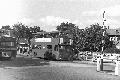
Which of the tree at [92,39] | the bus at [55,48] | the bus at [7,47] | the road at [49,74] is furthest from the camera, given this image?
the tree at [92,39]

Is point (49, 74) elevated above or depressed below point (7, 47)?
below

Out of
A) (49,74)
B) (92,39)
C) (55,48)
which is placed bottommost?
(49,74)

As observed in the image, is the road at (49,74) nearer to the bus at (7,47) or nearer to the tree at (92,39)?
the bus at (7,47)

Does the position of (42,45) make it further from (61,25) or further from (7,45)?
(61,25)

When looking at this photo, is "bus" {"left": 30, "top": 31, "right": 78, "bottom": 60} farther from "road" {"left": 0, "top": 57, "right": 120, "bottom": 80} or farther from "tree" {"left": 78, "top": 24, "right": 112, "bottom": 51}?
"tree" {"left": 78, "top": 24, "right": 112, "bottom": 51}

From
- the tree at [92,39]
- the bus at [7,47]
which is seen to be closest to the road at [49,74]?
the bus at [7,47]

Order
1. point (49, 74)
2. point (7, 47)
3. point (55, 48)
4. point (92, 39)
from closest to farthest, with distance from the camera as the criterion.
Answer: point (49, 74) → point (7, 47) → point (55, 48) → point (92, 39)

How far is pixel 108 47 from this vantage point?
64.3 metres

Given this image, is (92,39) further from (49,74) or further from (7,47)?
(49,74)

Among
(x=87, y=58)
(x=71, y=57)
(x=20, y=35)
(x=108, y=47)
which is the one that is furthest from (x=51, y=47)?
(x=20, y=35)

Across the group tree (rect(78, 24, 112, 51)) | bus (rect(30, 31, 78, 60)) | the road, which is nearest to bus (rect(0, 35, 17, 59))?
bus (rect(30, 31, 78, 60))

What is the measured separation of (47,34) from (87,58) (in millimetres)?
7298

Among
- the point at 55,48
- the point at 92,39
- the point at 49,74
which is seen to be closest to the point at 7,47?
the point at 55,48

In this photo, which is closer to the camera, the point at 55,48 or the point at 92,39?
the point at 55,48
